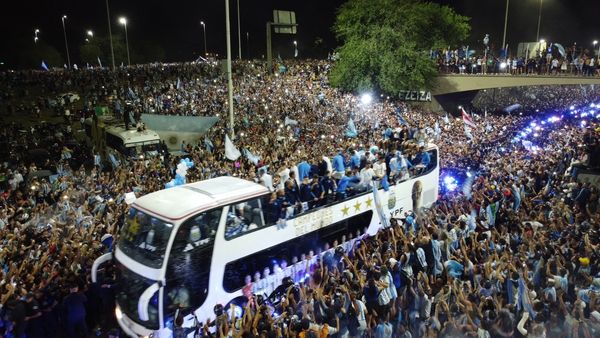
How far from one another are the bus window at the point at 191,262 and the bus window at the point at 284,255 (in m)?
0.48

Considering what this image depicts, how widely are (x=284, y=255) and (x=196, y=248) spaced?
6.39 feet

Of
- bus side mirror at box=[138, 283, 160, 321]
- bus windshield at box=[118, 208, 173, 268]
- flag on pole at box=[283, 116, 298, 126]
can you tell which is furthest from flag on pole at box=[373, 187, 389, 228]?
flag on pole at box=[283, 116, 298, 126]

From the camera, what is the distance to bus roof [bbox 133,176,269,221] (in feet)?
22.3

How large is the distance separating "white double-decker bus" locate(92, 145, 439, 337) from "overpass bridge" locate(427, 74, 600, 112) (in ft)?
81.9

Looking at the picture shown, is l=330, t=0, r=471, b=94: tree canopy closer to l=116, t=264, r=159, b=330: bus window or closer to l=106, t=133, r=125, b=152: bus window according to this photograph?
l=106, t=133, r=125, b=152: bus window

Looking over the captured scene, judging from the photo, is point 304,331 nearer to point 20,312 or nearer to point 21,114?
point 20,312

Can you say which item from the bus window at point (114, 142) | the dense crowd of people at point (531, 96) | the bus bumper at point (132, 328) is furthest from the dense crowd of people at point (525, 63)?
the bus bumper at point (132, 328)

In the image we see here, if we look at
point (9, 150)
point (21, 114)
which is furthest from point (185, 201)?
point (21, 114)

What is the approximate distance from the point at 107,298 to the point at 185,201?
103 inches

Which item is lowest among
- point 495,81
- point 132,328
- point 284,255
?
point 132,328

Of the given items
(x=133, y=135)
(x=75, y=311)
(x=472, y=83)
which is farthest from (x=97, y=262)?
(x=472, y=83)

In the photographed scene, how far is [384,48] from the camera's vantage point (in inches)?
1216

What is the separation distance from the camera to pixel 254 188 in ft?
25.7

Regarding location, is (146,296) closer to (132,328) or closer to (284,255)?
(132,328)
